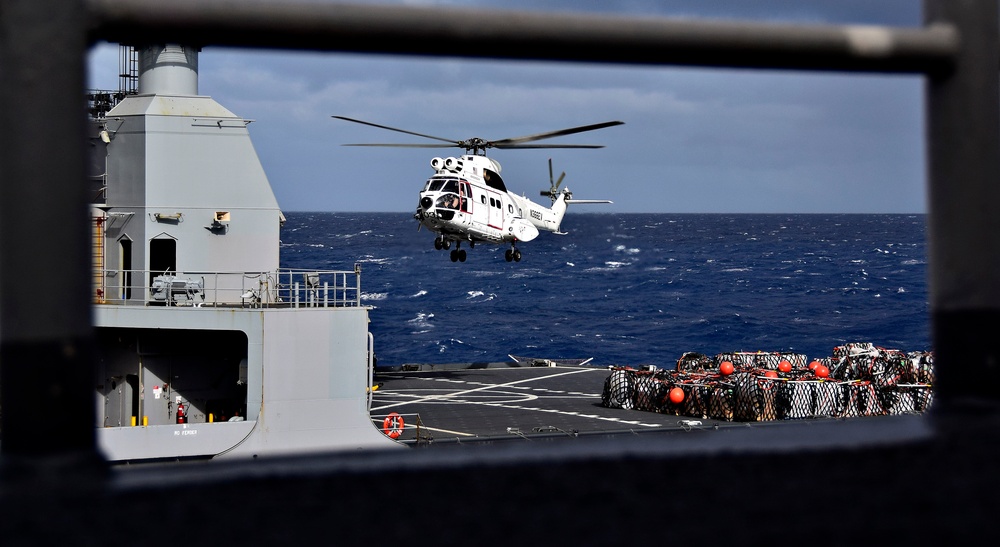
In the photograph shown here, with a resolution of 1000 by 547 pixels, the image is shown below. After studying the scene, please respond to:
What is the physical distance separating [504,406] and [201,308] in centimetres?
1113

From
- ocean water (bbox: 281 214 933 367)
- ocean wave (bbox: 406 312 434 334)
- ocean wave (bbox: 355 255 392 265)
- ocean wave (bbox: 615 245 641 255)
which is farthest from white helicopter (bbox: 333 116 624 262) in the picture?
ocean wave (bbox: 615 245 641 255)

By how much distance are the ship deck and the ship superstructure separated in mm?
2729

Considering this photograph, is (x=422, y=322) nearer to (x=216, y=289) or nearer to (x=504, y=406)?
(x=504, y=406)

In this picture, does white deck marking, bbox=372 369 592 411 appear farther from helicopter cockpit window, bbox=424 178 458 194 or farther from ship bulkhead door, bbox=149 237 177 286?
ship bulkhead door, bbox=149 237 177 286

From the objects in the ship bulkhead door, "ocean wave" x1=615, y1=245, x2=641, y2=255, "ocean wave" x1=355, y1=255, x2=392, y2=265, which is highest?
"ocean wave" x1=615, y1=245, x2=641, y2=255

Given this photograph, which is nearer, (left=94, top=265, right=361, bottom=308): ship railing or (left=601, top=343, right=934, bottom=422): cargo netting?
(left=94, top=265, right=361, bottom=308): ship railing

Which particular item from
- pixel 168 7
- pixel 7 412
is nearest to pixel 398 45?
pixel 168 7

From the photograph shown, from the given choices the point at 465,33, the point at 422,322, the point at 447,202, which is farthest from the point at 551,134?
the point at 422,322

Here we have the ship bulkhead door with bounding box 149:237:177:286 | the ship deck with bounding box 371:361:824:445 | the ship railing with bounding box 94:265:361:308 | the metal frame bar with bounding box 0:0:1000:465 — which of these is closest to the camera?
the metal frame bar with bounding box 0:0:1000:465

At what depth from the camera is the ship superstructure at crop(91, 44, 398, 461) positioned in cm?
2139

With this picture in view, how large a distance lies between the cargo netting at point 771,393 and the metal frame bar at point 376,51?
27.2 metres

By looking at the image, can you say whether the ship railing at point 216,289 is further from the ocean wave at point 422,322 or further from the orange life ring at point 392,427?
the ocean wave at point 422,322

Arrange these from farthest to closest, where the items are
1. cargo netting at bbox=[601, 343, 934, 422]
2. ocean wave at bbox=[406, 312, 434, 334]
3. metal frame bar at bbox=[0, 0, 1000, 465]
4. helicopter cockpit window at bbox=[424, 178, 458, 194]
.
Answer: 1. ocean wave at bbox=[406, 312, 434, 334]
2. cargo netting at bbox=[601, 343, 934, 422]
3. helicopter cockpit window at bbox=[424, 178, 458, 194]
4. metal frame bar at bbox=[0, 0, 1000, 465]

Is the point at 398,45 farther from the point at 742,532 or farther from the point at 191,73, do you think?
the point at 191,73
